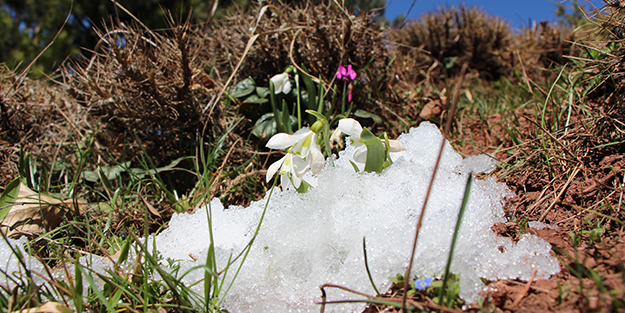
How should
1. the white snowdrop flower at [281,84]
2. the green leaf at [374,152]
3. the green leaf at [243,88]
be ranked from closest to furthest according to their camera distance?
the green leaf at [374,152]
the white snowdrop flower at [281,84]
the green leaf at [243,88]

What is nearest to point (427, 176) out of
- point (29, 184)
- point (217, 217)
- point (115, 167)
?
point (217, 217)

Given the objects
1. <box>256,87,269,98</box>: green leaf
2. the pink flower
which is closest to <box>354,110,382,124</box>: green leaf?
the pink flower

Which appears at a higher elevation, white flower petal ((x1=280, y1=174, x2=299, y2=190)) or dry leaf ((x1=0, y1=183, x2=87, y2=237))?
white flower petal ((x1=280, y1=174, x2=299, y2=190))

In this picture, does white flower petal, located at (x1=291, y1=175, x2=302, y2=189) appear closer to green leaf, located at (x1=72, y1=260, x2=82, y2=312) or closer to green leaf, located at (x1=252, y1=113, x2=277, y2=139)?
green leaf, located at (x1=72, y1=260, x2=82, y2=312)

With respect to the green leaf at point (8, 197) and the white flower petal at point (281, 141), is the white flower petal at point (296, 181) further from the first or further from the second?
the green leaf at point (8, 197)

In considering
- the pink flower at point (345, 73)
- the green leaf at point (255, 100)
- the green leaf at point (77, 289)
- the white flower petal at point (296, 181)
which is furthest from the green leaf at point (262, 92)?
the green leaf at point (77, 289)

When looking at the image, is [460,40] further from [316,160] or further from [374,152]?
[316,160]
